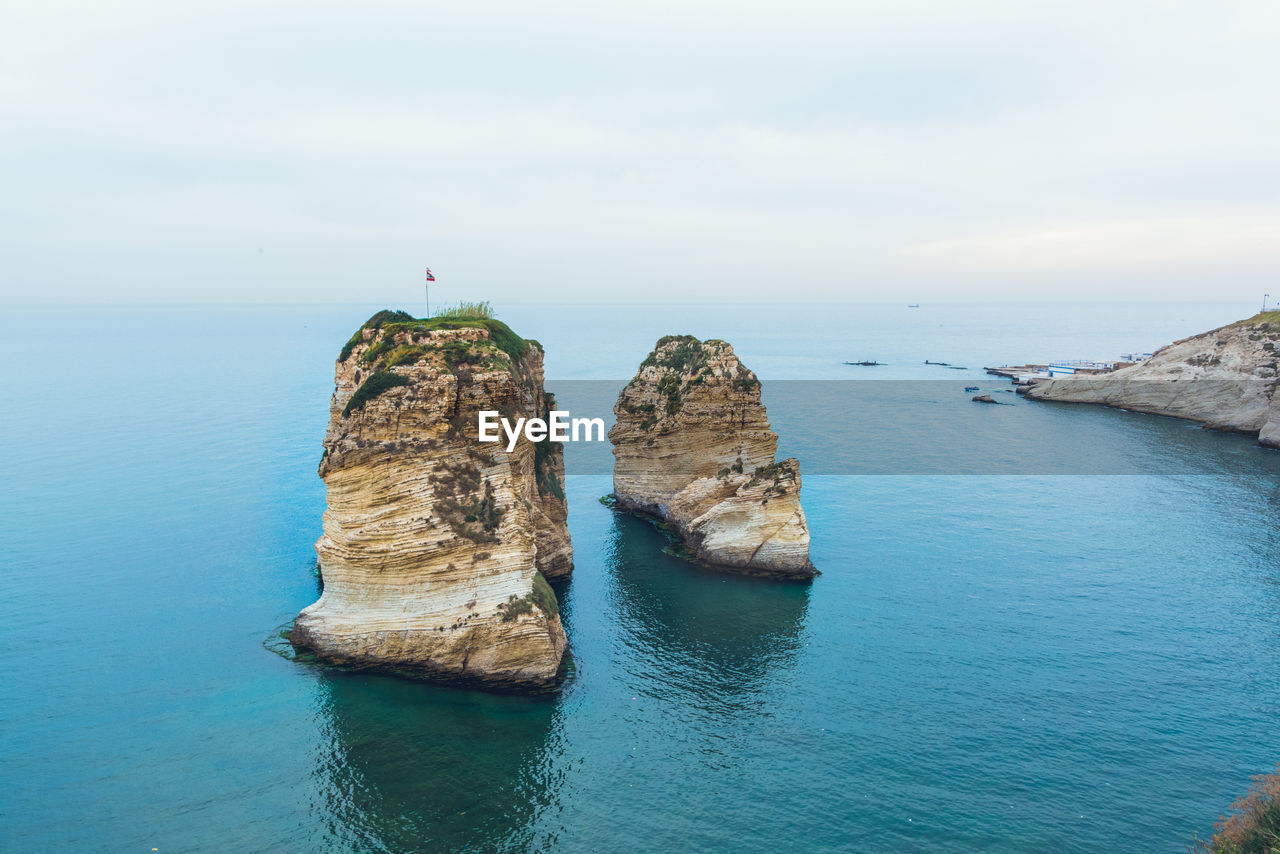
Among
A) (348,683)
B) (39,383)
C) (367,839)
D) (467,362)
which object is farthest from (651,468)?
(39,383)

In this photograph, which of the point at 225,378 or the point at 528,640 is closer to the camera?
the point at 528,640

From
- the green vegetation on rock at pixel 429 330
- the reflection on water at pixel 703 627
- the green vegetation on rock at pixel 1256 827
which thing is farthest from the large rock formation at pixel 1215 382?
the green vegetation on rock at pixel 429 330

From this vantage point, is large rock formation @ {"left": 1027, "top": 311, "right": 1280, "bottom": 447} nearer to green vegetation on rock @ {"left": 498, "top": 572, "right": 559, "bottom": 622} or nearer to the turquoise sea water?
the turquoise sea water

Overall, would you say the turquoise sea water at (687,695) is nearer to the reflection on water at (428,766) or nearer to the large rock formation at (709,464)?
the reflection on water at (428,766)

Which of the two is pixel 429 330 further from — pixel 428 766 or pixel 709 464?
pixel 709 464

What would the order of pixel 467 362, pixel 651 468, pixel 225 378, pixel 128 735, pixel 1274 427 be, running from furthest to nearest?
pixel 225 378 < pixel 1274 427 < pixel 651 468 < pixel 467 362 < pixel 128 735

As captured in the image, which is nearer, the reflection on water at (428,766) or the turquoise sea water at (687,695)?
the reflection on water at (428,766)

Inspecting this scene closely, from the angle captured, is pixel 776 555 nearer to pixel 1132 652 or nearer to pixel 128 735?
pixel 1132 652

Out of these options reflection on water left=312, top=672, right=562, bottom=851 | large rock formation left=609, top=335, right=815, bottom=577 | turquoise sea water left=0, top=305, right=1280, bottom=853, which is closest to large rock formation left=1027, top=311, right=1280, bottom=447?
turquoise sea water left=0, top=305, right=1280, bottom=853
